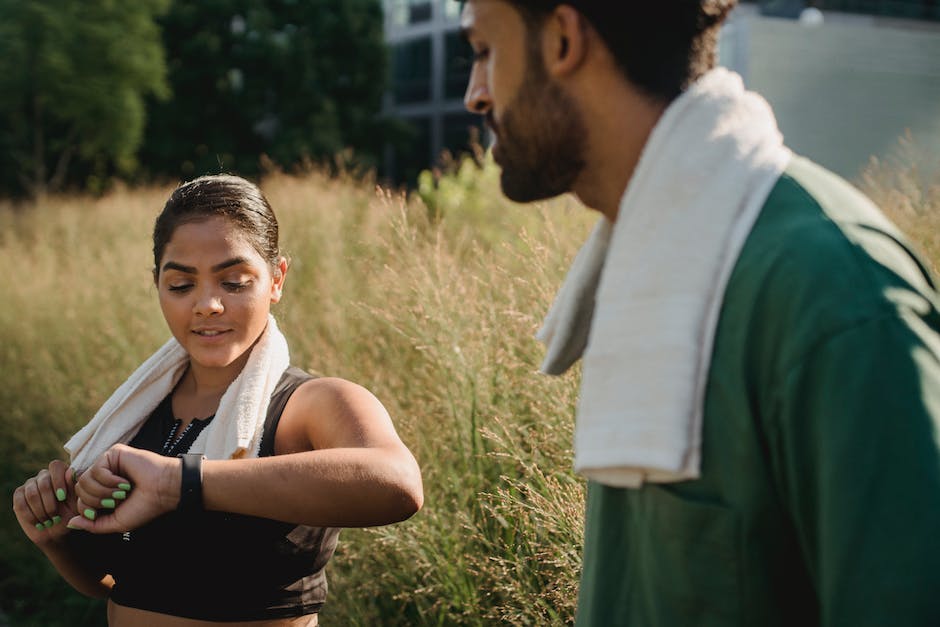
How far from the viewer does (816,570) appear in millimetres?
1087

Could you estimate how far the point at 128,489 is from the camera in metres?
1.87

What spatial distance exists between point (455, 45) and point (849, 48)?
765 inches

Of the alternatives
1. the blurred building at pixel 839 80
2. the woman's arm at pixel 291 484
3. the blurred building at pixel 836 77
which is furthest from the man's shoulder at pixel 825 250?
the blurred building at pixel 839 80

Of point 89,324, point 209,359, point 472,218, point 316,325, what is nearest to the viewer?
point 209,359

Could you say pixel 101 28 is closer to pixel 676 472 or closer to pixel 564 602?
pixel 564 602

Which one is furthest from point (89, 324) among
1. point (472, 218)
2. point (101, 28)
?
point (101, 28)

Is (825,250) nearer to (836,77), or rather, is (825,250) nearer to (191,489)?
(191,489)

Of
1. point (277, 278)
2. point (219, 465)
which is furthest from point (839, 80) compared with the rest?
point (219, 465)

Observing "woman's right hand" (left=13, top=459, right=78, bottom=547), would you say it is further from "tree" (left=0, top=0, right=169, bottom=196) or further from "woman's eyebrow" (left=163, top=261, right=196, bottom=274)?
"tree" (left=0, top=0, right=169, bottom=196)

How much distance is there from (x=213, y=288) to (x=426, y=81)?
4399cm

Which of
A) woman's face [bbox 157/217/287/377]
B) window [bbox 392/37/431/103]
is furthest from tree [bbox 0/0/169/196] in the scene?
window [bbox 392/37/431/103]

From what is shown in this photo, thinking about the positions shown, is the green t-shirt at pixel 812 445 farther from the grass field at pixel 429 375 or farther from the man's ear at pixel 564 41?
the grass field at pixel 429 375

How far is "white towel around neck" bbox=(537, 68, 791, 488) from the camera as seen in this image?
3.73ft

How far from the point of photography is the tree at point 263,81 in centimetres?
3225
